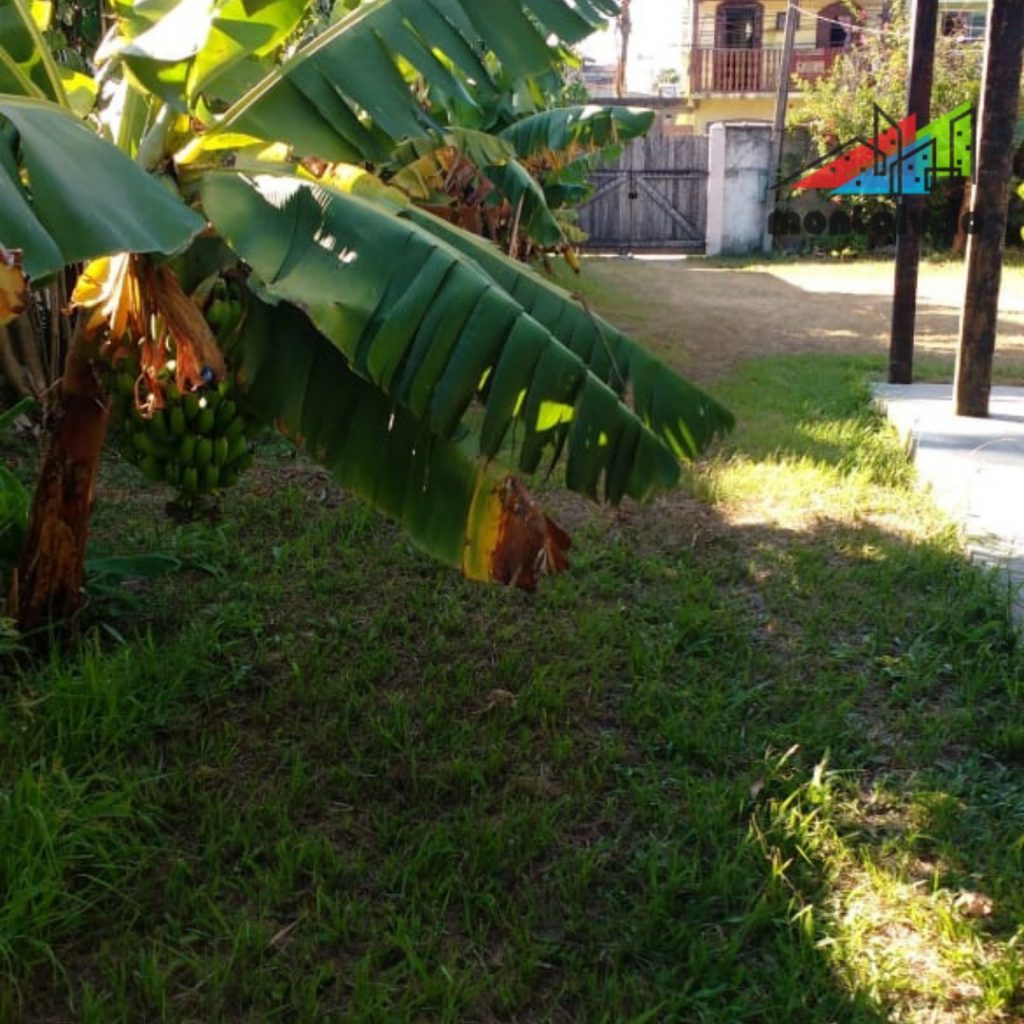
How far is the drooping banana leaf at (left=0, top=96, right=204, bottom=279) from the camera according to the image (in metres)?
2.07

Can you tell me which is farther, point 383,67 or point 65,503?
point 65,503

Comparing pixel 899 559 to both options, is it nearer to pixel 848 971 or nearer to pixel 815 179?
pixel 848 971

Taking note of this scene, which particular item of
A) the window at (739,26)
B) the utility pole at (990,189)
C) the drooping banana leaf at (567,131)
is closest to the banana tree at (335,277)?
the drooping banana leaf at (567,131)

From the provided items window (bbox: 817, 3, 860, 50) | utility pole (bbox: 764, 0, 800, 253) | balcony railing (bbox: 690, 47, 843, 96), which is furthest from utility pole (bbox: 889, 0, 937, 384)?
window (bbox: 817, 3, 860, 50)

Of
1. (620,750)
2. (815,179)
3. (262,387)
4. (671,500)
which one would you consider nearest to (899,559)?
(671,500)

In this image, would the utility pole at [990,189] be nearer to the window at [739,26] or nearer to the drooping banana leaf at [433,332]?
the drooping banana leaf at [433,332]

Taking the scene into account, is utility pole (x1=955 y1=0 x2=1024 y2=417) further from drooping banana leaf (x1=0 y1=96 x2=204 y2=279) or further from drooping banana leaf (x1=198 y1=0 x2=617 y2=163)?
drooping banana leaf (x1=0 y1=96 x2=204 y2=279)

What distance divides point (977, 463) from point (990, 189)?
5.78 ft

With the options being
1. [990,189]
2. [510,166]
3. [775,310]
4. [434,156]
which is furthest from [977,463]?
[775,310]

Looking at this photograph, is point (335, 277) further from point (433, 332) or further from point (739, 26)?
point (739, 26)

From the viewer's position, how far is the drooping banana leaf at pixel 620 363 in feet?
9.89

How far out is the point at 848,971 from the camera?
2508 mm

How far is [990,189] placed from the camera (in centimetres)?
645

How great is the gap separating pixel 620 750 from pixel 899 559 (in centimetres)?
190
